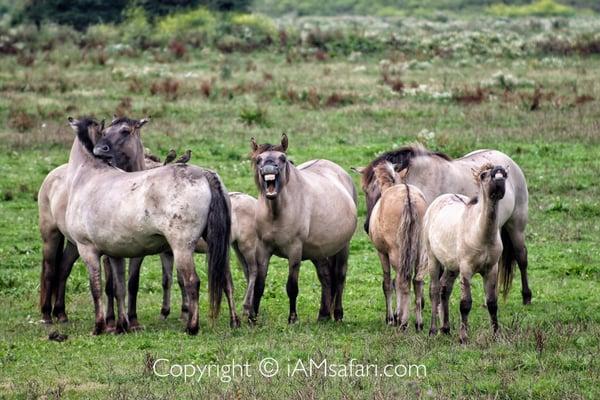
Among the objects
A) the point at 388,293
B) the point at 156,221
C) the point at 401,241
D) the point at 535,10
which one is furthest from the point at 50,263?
the point at 535,10

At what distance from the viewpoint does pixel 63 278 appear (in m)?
13.0

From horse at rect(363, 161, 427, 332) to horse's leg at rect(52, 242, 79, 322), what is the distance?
361 centimetres

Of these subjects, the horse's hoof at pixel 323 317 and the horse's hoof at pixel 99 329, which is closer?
the horse's hoof at pixel 99 329

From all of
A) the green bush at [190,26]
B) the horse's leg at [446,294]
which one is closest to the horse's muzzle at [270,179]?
the horse's leg at [446,294]

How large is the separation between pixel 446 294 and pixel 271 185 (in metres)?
2.19

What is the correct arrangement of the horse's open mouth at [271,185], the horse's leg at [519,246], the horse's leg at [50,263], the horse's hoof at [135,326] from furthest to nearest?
the horse's leg at [519,246] → the horse's leg at [50,263] → the horse's hoof at [135,326] → the horse's open mouth at [271,185]

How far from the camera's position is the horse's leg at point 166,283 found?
12977 mm

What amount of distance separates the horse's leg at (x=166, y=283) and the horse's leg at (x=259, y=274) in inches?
44.8

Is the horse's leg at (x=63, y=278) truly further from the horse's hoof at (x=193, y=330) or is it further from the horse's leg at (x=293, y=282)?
the horse's leg at (x=293, y=282)

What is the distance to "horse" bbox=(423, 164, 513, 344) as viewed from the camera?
1031 cm

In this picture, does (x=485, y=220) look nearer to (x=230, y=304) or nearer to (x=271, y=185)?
(x=271, y=185)

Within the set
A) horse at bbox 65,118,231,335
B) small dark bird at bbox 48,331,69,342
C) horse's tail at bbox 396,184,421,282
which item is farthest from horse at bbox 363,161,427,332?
small dark bird at bbox 48,331,69,342

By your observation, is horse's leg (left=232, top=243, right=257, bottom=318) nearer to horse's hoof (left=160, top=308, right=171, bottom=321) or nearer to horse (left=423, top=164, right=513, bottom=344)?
horse's hoof (left=160, top=308, right=171, bottom=321)

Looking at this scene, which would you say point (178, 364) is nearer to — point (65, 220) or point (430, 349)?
point (430, 349)
